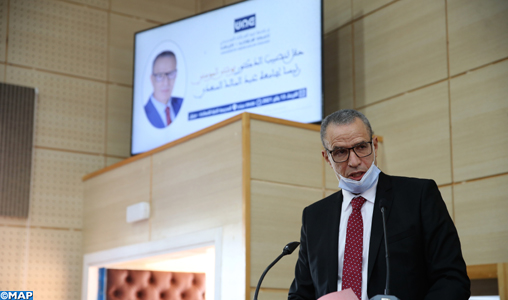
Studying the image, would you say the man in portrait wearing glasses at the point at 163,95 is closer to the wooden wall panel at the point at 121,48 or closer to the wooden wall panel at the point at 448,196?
the wooden wall panel at the point at 121,48

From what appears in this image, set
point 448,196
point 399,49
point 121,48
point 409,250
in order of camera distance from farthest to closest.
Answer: point 121,48
point 399,49
point 448,196
point 409,250

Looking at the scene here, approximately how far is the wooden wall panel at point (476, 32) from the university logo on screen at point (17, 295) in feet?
11.4

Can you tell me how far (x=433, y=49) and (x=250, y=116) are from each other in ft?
4.38

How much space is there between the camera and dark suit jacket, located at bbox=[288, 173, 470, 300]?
5.80 feet

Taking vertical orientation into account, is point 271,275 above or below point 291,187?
below

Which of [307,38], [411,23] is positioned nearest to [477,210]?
[411,23]

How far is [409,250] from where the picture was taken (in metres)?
1.83

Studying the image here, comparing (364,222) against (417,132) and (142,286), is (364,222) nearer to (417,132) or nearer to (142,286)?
(417,132)

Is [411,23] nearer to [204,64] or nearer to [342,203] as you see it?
[204,64]

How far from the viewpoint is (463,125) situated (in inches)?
161

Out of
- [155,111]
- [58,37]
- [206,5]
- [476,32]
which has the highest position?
[206,5]

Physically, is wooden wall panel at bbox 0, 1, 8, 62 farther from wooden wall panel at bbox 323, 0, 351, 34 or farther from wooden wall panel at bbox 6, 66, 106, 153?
wooden wall panel at bbox 323, 0, 351, 34

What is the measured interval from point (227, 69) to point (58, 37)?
180 centimetres

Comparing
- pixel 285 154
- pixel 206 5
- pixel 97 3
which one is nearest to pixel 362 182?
A: pixel 285 154
